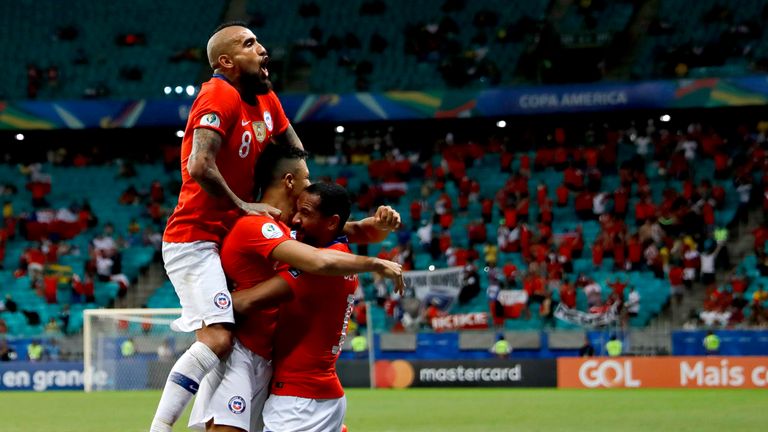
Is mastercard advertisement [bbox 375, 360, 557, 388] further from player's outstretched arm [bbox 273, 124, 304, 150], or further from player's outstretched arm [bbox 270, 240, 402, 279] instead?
player's outstretched arm [bbox 270, 240, 402, 279]

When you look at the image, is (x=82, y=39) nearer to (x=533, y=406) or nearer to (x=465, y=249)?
(x=465, y=249)

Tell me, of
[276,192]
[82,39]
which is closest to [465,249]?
[82,39]

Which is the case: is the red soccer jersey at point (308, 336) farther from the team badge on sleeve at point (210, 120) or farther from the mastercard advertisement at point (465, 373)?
the mastercard advertisement at point (465, 373)

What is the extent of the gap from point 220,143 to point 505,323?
64.8 ft

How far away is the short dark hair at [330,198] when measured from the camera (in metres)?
6.49

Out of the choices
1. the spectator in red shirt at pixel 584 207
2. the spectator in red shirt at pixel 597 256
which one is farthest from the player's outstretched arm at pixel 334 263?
the spectator in red shirt at pixel 584 207

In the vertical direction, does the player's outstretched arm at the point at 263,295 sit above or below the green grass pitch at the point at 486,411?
above

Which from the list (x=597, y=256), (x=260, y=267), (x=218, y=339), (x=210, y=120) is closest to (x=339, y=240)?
(x=260, y=267)

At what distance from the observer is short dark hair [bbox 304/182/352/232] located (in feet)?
21.3

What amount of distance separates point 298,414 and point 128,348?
17861 mm

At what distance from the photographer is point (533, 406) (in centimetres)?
1775

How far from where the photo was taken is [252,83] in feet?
24.2

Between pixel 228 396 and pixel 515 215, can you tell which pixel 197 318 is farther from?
pixel 515 215

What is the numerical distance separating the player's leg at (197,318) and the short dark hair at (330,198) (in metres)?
0.82
